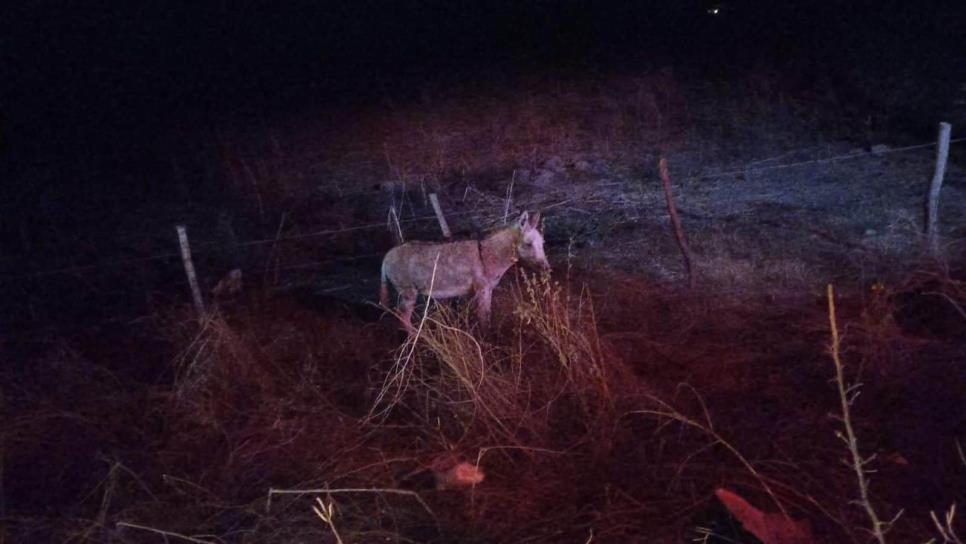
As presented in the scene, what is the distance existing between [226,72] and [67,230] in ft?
33.9

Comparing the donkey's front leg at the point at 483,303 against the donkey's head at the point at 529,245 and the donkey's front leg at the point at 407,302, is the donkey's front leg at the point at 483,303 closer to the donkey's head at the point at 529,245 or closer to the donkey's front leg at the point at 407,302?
the donkey's head at the point at 529,245

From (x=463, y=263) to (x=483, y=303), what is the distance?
46cm

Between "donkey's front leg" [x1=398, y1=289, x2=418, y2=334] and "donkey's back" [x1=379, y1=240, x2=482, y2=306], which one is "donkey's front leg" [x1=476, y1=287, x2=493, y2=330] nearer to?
"donkey's back" [x1=379, y1=240, x2=482, y2=306]

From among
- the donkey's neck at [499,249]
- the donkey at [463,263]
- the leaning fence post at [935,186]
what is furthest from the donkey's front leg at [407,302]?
the leaning fence post at [935,186]

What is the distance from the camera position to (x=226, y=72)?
23.2 metres

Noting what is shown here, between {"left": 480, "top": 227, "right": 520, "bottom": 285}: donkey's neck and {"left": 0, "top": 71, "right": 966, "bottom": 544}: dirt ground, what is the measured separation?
→ 1.56ft

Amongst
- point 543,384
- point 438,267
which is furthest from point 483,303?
point 543,384

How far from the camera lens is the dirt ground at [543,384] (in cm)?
546

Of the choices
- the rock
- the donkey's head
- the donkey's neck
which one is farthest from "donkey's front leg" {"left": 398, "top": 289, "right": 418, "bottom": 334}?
the rock

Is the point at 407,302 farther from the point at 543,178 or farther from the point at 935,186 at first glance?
the point at 543,178

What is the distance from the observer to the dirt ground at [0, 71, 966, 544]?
5465mm

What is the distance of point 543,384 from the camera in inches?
257

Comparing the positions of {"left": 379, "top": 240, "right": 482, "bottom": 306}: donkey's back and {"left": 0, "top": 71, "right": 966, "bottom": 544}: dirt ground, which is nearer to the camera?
{"left": 0, "top": 71, "right": 966, "bottom": 544}: dirt ground

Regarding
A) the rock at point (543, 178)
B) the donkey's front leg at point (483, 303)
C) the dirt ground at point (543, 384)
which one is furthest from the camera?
the rock at point (543, 178)
